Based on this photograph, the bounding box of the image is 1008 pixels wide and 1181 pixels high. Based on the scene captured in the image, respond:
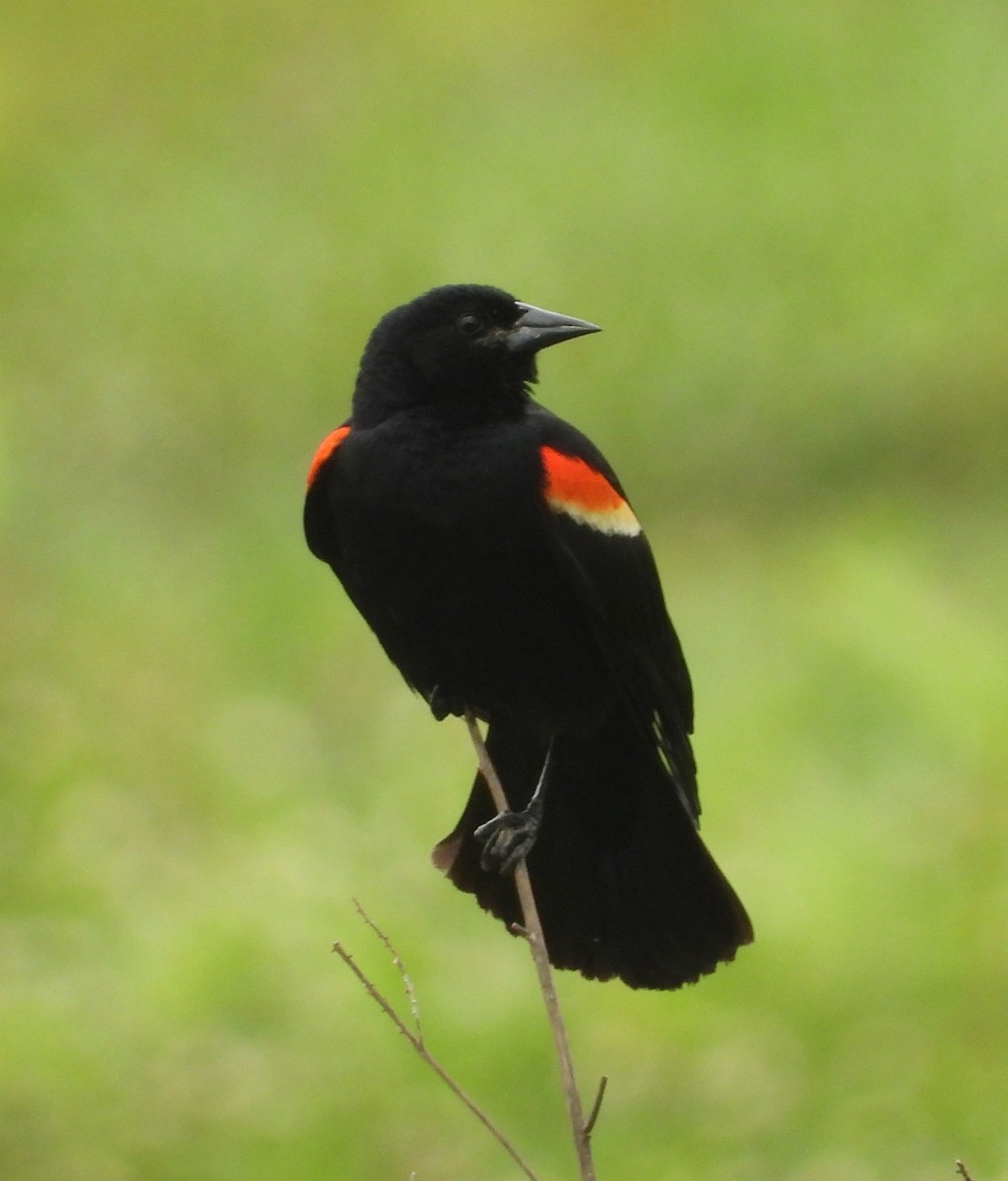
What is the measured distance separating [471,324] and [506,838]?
2.71 feet

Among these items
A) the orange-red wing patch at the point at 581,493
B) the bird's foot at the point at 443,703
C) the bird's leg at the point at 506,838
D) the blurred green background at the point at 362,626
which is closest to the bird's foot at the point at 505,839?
the bird's leg at the point at 506,838

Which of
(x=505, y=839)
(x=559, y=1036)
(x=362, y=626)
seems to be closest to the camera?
(x=559, y=1036)

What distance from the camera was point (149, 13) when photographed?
10.3m

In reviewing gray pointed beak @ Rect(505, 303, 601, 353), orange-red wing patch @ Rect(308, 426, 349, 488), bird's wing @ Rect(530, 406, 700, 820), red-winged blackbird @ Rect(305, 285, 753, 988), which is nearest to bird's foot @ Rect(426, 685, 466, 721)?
red-winged blackbird @ Rect(305, 285, 753, 988)

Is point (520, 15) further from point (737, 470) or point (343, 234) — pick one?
point (737, 470)

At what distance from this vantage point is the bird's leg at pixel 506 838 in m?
2.93

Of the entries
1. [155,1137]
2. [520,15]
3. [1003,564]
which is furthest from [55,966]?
[520,15]

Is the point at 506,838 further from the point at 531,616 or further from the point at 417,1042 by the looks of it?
the point at 417,1042

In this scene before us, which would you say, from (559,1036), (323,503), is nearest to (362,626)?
(323,503)

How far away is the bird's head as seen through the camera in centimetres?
294

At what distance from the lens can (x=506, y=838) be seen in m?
2.95

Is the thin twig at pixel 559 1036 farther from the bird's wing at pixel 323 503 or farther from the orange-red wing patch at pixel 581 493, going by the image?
the bird's wing at pixel 323 503

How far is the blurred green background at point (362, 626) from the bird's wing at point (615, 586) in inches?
83.6

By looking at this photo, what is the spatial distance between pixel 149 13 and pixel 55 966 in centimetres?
679
